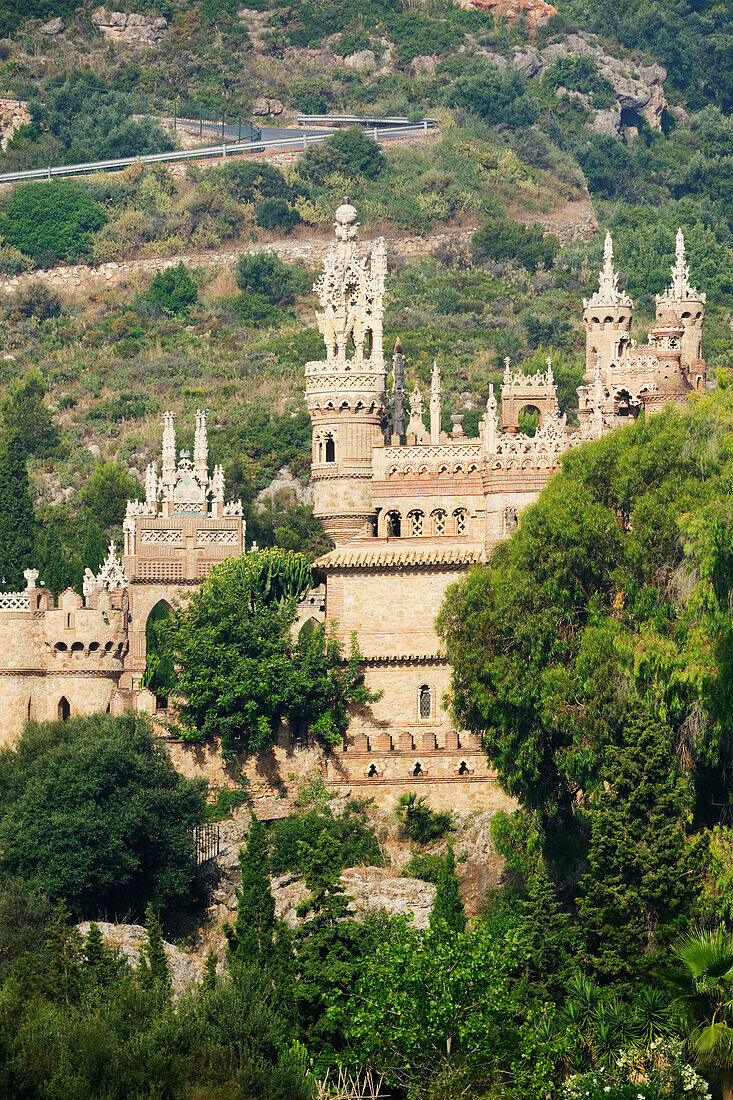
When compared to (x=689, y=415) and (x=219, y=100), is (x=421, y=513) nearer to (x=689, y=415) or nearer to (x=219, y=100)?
(x=689, y=415)

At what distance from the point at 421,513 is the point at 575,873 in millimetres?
15554

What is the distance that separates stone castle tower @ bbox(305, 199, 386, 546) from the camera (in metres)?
75.1

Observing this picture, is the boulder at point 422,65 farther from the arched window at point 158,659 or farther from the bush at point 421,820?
the bush at point 421,820

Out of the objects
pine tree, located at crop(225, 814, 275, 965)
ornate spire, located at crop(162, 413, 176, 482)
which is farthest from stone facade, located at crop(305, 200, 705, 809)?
ornate spire, located at crop(162, 413, 176, 482)

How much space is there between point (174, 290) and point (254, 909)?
9178 cm

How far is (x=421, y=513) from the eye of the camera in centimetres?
7419

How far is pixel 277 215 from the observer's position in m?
158

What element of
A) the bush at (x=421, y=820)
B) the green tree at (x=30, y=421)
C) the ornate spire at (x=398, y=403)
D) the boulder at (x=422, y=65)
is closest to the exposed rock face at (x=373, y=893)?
the bush at (x=421, y=820)

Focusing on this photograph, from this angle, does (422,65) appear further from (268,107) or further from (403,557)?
(403,557)

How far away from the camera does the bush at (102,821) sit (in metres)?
64.4

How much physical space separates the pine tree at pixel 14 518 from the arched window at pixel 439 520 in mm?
23791

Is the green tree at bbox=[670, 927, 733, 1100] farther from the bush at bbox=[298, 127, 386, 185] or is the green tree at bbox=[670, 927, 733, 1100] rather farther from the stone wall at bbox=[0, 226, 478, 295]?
the bush at bbox=[298, 127, 386, 185]

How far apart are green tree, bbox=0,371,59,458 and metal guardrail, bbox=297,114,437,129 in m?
57.7

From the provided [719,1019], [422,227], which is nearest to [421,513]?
[719,1019]
